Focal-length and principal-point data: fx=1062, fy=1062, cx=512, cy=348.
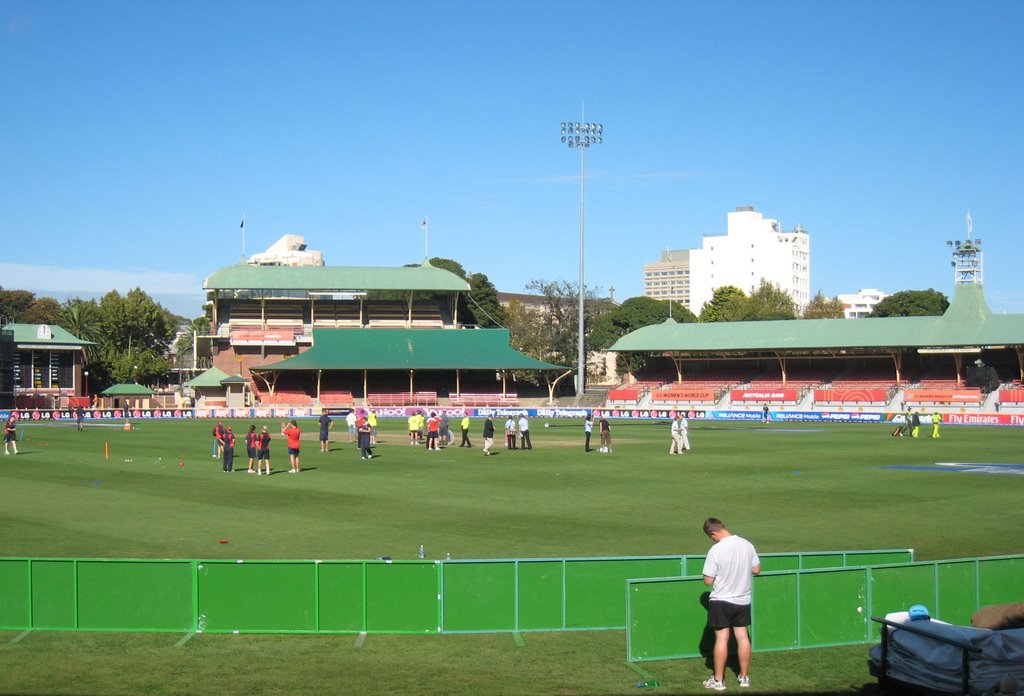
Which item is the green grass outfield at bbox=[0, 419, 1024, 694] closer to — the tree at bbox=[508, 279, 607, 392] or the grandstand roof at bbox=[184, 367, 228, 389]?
the grandstand roof at bbox=[184, 367, 228, 389]

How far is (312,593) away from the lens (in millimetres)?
13141

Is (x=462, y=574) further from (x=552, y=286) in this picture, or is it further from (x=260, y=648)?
(x=552, y=286)

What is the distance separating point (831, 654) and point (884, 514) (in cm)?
1420

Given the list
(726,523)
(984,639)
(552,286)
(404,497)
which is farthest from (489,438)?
(552,286)

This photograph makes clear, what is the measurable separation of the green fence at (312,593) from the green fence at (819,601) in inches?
42.3

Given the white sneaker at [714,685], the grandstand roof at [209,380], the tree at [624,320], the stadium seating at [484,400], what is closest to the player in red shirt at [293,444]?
the white sneaker at [714,685]

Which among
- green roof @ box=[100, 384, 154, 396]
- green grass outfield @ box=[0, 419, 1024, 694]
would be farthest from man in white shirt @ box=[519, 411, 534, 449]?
green roof @ box=[100, 384, 154, 396]

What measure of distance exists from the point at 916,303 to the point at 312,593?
13032 centimetres

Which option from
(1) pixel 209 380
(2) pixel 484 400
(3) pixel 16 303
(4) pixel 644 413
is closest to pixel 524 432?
(4) pixel 644 413

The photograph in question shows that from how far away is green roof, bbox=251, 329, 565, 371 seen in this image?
8800 cm

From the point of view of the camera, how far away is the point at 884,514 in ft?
84.0

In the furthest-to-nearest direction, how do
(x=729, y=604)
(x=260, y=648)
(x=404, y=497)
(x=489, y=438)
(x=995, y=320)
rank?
(x=995, y=320), (x=489, y=438), (x=404, y=497), (x=260, y=648), (x=729, y=604)

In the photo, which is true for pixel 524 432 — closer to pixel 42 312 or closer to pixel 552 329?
pixel 552 329

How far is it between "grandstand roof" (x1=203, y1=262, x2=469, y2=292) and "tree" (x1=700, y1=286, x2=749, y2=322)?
44.0 m
